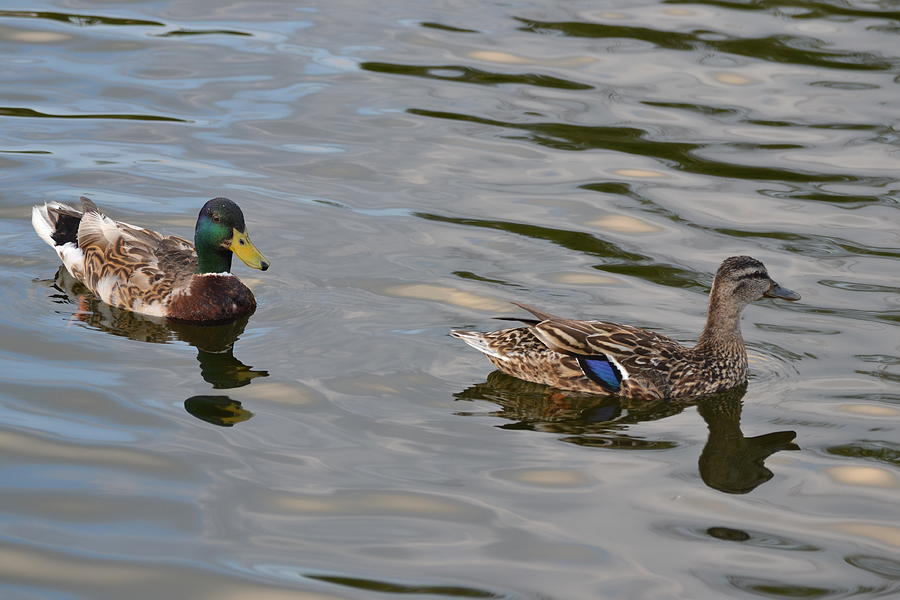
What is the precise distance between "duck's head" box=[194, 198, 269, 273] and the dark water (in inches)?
14.8

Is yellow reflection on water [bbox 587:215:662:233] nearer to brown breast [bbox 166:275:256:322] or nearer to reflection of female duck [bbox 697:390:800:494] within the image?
reflection of female duck [bbox 697:390:800:494]

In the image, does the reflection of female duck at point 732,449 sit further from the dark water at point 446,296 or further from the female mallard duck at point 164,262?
the female mallard duck at point 164,262

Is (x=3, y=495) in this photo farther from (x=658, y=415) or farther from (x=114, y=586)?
(x=658, y=415)

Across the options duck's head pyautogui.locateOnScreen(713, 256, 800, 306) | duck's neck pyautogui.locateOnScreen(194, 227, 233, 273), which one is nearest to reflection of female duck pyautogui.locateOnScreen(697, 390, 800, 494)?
duck's head pyautogui.locateOnScreen(713, 256, 800, 306)

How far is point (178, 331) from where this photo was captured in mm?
11375

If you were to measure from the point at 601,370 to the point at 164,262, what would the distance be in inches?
159

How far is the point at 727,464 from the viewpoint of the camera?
9023 mm

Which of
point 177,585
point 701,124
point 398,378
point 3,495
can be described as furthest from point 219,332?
point 701,124

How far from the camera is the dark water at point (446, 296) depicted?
25.7 feet

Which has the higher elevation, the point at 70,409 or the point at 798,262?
the point at 798,262

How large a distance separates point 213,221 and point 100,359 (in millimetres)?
1868

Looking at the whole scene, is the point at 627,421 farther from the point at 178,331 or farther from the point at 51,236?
the point at 51,236

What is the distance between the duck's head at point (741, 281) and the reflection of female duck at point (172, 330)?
3.34 meters

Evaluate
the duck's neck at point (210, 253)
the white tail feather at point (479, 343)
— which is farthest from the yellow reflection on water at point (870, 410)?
the duck's neck at point (210, 253)
